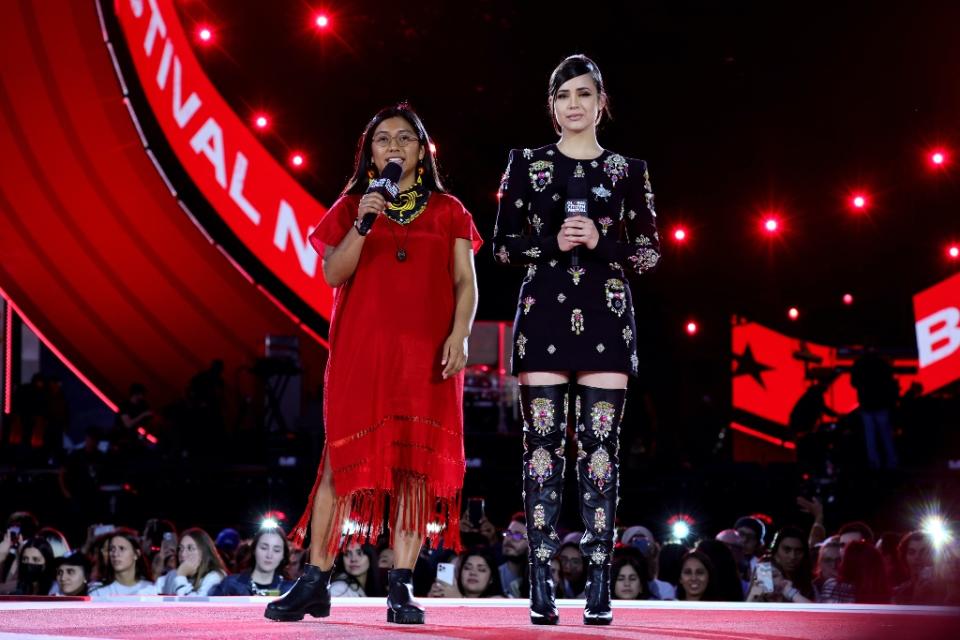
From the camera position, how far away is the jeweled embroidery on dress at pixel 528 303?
306cm

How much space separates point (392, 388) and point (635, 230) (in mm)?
746

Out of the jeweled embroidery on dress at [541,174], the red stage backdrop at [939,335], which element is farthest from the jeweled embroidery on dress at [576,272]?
the red stage backdrop at [939,335]

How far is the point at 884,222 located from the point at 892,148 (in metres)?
0.71

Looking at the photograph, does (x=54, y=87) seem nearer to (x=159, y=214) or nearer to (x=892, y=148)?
(x=159, y=214)

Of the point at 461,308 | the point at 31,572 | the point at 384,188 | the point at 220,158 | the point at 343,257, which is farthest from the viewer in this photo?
the point at 220,158

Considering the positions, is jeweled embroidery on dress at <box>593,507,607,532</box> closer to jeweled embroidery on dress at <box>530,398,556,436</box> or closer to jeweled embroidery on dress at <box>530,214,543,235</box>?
jeweled embroidery on dress at <box>530,398,556,436</box>

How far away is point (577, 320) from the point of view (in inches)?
119

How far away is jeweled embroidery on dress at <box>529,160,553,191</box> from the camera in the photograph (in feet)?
10.2

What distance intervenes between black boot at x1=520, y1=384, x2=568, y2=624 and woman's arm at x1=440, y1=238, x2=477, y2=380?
0.20 metres

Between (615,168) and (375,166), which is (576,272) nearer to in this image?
(615,168)

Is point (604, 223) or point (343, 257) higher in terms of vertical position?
point (604, 223)

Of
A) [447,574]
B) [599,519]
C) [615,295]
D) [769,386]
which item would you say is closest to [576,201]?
[615,295]

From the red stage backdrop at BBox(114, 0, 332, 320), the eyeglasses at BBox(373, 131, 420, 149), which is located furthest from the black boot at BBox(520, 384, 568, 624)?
the red stage backdrop at BBox(114, 0, 332, 320)

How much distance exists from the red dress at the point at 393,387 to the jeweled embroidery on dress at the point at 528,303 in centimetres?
19
